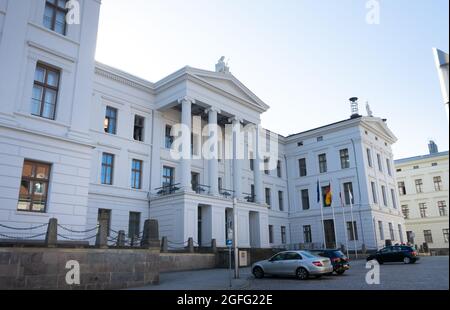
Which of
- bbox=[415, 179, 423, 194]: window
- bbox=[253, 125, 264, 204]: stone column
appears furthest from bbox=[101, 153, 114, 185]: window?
bbox=[415, 179, 423, 194]: window

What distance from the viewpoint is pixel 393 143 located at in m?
51.1

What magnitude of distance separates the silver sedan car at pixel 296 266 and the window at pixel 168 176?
49.4ft

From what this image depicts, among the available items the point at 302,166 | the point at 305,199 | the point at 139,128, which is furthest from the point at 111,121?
the point at 305,199

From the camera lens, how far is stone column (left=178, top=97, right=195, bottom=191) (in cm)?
2878

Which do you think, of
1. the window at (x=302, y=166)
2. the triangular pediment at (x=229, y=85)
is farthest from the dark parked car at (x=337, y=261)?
the window at (x=302, y=166)

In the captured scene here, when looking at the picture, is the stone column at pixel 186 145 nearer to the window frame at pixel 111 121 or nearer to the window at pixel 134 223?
the window at pixel 134 223

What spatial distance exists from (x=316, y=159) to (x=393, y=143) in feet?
43.1

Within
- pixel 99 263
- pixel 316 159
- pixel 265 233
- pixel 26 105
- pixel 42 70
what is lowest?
pixel 99 263
